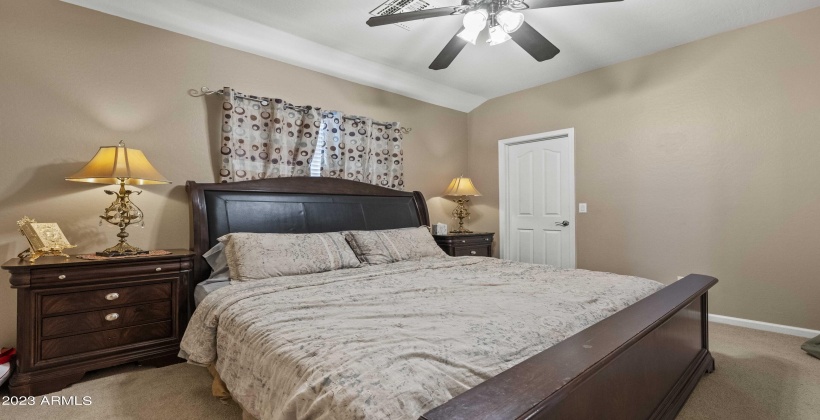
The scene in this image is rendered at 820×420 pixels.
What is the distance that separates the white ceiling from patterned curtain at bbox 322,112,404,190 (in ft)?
1.64

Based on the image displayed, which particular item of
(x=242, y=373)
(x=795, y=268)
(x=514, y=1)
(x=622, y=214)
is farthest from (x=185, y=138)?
(x=795, y=268)

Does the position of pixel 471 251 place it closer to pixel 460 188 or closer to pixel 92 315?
pixel 460 188

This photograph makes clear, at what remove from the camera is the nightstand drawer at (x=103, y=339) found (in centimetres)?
207

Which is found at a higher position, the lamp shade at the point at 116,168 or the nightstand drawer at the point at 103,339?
the lamp shade at the point at 116,168

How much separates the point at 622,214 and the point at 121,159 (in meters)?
4.29

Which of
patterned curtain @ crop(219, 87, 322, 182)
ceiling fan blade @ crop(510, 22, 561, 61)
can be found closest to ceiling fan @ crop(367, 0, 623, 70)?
ceiling fan blade @ crop(510, 22, 561, 61)

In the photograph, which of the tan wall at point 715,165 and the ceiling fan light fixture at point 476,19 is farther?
the tan wall at point 715,165

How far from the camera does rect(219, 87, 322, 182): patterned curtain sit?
9.91 feet

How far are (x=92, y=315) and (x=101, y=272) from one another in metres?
0.26

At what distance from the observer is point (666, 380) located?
1674mm

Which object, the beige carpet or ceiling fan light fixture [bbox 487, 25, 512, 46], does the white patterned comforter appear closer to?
the beige carpet

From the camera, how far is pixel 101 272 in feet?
7.18

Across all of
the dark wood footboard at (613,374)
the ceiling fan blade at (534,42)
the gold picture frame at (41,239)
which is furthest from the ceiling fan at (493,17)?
the gold picture frame at (41,239)

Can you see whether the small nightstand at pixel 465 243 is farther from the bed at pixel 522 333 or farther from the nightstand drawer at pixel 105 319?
the nightstand drawer at pixel 105 319
